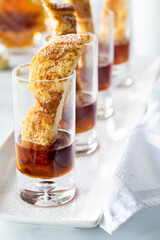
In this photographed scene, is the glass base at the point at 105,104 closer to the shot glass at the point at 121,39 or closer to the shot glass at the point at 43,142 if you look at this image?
the shot glass at the point at 121,39

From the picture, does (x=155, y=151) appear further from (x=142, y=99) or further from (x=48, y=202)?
(x=142, y=99)

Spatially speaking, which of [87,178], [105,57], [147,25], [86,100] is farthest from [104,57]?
[147,25]

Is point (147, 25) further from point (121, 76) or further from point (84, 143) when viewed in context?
point (84, 143)

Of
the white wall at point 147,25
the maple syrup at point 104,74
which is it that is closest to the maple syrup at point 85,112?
the maple syrup at point 104,74

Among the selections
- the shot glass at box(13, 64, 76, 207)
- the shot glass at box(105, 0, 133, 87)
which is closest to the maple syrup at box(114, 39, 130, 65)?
the shot glass at box(105, 0, 133, 87)

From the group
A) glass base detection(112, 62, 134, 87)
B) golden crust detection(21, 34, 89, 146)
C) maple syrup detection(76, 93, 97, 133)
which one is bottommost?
glass base detection(112, 62, 134, 87)

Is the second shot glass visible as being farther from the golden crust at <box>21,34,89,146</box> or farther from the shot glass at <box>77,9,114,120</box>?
the golden crust at <box>21,34,89,146</box>
